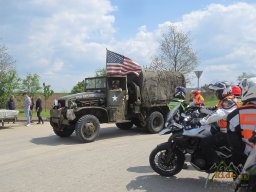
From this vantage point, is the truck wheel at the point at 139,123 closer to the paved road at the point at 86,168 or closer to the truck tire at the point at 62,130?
the paved road at the point at 86,168

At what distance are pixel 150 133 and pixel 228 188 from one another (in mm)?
7625

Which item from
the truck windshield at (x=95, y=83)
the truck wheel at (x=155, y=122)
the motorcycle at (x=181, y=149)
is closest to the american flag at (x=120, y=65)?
the truck windshield at (x=95, y=83)

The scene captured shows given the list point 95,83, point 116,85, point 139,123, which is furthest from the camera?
point 139,123

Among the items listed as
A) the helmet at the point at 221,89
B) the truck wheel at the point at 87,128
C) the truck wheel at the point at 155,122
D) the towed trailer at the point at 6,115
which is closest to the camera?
the helmet at the point at 221,89

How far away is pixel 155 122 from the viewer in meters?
13.8

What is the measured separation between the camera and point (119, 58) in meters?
13.7

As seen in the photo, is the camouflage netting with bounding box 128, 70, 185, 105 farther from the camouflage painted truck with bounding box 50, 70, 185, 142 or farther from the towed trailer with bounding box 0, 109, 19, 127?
the towed trailer with bounding box 0, 109, 19, 127

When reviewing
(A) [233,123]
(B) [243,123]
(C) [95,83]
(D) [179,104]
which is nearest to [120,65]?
(C) [95,83]

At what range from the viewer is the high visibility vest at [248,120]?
5180mm

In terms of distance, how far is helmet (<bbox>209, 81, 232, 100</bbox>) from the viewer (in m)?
6.33

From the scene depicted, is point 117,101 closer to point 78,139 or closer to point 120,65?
point 120,65

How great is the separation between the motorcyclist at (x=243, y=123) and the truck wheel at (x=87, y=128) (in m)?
6.34

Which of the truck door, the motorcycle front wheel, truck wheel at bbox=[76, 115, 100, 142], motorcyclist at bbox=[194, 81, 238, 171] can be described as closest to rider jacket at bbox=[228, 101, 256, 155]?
motorcyclist at bbox=[194, 81, 238, 171]

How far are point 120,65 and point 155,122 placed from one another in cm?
249
